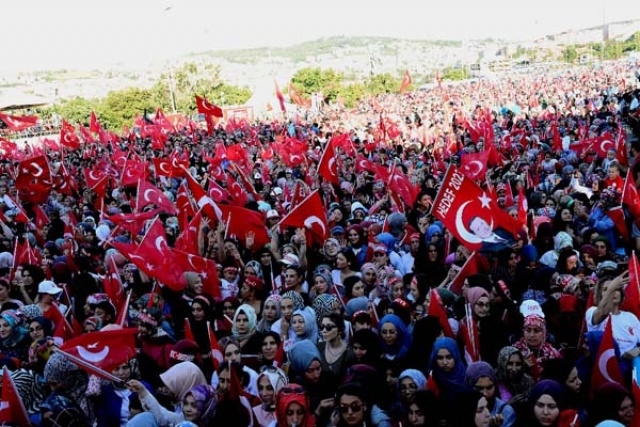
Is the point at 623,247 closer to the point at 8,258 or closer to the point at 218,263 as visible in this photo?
the point at 218,263

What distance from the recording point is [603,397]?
12.7 feet

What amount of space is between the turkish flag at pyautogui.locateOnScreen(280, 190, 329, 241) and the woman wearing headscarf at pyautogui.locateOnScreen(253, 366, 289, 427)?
12.1 feet

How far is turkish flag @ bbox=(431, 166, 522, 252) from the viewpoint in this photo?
6.64 metres

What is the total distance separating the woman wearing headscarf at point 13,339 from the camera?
5402 mm

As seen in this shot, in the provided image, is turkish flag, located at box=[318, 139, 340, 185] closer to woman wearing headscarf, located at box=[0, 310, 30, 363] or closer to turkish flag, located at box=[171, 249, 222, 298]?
turkish flag, located at box=[171, 249, 222, 298]

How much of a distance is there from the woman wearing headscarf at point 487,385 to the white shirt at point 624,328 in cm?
91

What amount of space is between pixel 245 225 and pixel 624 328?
15.2 feet

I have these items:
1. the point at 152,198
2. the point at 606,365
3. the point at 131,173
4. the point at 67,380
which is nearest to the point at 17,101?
the point at 131,173

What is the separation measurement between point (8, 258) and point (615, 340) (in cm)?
644

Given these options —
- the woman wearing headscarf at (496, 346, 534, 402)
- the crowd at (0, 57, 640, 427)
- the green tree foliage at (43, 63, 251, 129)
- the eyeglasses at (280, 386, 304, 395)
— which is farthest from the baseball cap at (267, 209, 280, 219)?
the green tree foliage at (43, 63, 251, 129)

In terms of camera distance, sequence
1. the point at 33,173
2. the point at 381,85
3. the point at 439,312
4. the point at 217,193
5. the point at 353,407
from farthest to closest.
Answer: the point at 381,85 < the point at 33,173 < the point at 217,193 < the point at 439,312 < the point at 353,407

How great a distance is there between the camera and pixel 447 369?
14.3 ft

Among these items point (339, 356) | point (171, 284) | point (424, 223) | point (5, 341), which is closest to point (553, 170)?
point (424, 223)

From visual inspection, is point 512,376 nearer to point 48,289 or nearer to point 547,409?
point 547,409
